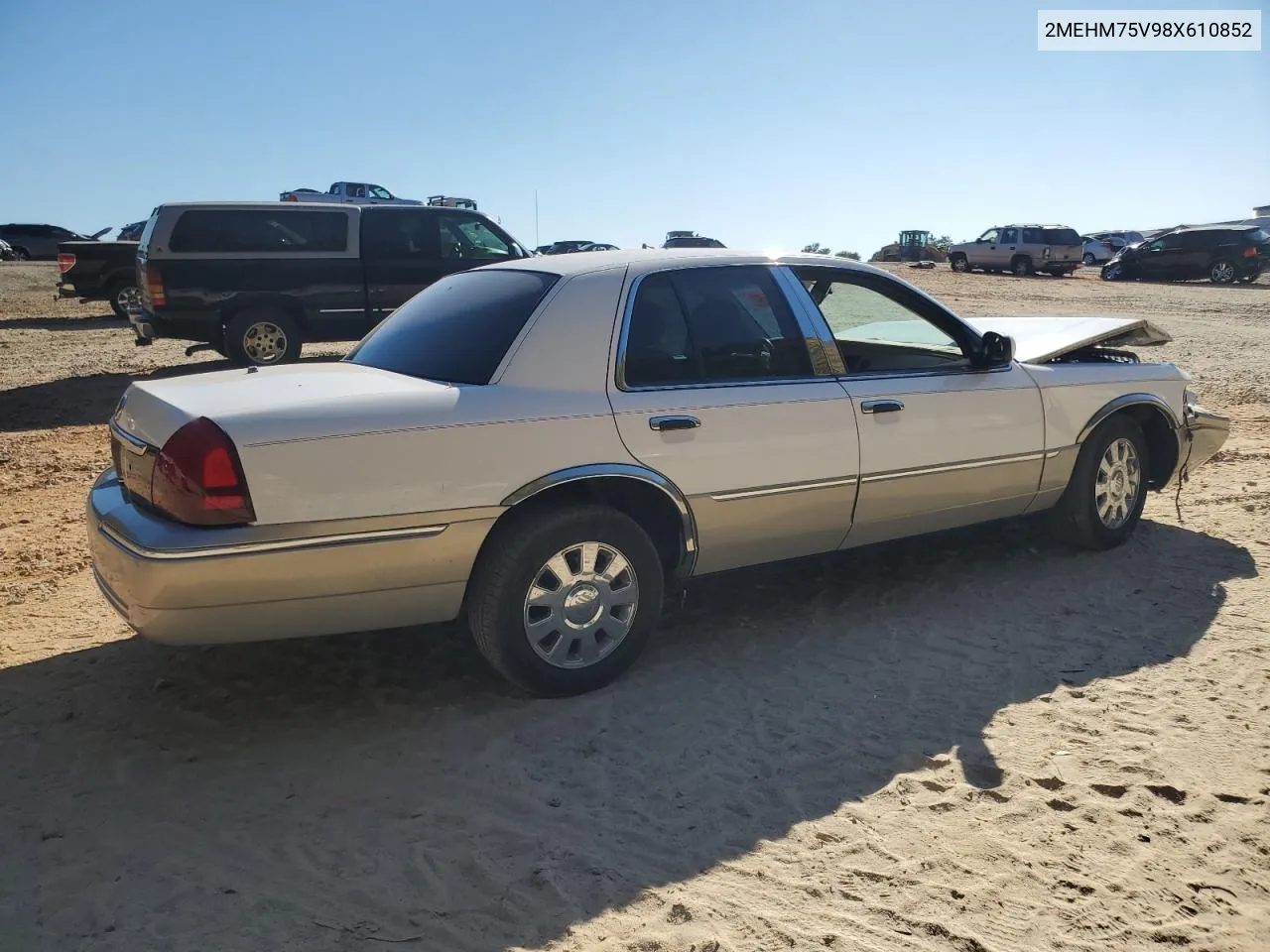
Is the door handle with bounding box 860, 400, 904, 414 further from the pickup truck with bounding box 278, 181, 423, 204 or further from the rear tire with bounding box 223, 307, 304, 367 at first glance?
→ the pickup truck with bounding box 278, 181, 423, 204

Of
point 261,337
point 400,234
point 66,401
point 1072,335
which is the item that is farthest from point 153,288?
point 1072,335

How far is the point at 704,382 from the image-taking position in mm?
4117

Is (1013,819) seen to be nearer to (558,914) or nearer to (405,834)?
(558,914)

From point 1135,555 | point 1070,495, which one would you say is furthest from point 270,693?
point 1135,555

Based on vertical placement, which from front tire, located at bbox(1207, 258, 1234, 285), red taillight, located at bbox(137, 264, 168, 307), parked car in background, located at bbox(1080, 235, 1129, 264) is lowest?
red taillight, located at bbox(137, 264, 168, 307)

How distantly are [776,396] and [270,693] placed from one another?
2.31 metres

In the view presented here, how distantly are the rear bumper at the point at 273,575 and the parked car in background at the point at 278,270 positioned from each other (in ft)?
28.1

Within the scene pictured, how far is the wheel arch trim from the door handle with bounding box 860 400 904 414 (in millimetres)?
981

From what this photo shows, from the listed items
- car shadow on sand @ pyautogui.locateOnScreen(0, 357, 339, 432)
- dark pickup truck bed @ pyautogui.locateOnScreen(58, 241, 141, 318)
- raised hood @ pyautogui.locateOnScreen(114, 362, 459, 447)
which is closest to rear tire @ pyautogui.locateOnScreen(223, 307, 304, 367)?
car shadow on sand @ pyautogui.locateOnScreen(0, 357, 339, 432)

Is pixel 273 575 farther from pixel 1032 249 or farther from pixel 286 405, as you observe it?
pixel 1032 249

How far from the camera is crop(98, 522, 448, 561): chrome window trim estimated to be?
10.5ft

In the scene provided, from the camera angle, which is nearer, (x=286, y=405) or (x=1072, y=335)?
(x=286, y=405)

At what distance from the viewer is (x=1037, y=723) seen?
367cm

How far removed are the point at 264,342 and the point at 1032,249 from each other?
27530 millimetres
